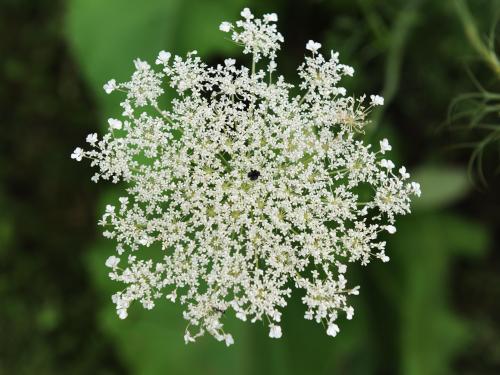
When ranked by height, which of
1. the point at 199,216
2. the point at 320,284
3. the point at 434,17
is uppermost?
the point at 434,17

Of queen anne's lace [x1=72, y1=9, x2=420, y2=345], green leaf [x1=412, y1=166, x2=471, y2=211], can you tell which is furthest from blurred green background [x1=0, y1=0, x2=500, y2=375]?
queen anne's lace [x1=72, y1=9, x2=420, y2=345]

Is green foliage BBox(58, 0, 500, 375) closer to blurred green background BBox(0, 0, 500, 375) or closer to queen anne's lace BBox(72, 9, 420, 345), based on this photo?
blurred green background BBox(0, 0, 500, 375)

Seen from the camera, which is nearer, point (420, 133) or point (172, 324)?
point (172, 324)

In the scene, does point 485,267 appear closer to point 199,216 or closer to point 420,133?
point 420,133

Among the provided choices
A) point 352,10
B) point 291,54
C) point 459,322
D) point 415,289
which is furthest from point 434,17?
point 459,322

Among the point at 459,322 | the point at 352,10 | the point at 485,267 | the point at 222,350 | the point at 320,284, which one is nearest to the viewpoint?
the point at 320,284

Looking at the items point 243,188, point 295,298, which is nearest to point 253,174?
point 243,188

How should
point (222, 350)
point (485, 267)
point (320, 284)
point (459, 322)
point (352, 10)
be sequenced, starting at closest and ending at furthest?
1. point (320, 284)
2. point (222, 350)
3. point (352, 10)
4. point (459, 322)
5. point (485, 267)

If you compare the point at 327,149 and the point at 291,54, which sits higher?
the point at 291,54
